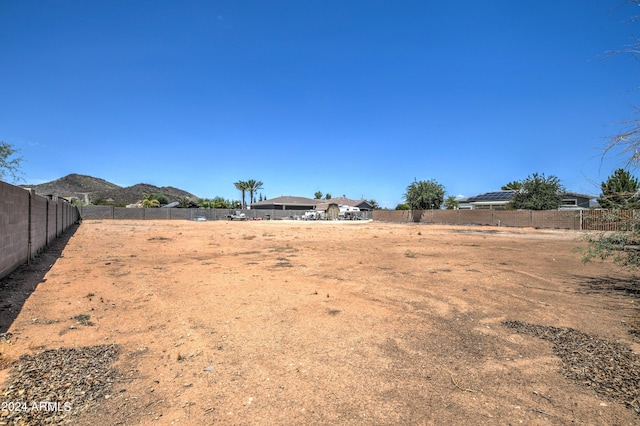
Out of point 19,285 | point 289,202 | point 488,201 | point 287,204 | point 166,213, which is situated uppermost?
point 289,202

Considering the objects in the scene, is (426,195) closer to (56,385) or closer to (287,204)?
(287,204)

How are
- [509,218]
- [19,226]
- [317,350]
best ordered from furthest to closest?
[509,218] → [19,226] → [317,350]

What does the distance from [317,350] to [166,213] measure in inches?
2309

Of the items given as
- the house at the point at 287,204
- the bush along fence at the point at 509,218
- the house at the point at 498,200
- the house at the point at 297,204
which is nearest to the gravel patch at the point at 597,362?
the bush along fence at the point at 509,218

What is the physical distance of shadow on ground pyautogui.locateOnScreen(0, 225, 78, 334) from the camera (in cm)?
480

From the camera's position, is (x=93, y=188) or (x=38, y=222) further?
(x=93, y=188)

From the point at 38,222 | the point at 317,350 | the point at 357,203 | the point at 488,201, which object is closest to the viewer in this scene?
the point at 317,350

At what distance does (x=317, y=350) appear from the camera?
3.92 metres

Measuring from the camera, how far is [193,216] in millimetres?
58031

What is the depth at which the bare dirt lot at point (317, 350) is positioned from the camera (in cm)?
277

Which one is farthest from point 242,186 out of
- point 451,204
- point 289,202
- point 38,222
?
point 38,222

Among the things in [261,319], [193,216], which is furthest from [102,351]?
[193,216]

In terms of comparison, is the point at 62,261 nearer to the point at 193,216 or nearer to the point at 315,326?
the point at 315,326

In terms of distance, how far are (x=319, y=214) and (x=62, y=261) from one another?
173 ft
